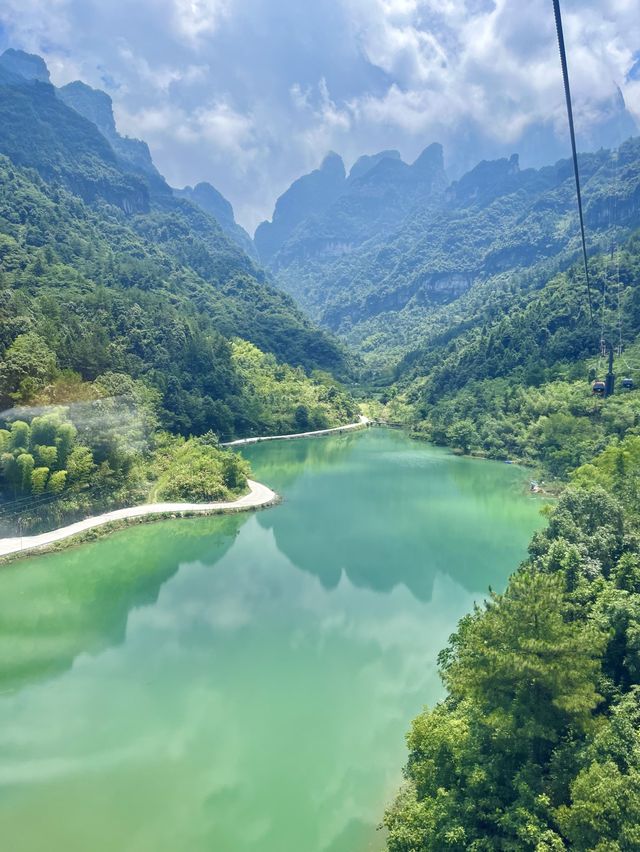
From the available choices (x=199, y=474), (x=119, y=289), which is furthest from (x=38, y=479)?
(x=119, y=289)

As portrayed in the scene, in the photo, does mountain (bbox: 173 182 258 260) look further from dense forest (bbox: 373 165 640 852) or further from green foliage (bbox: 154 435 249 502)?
dense forest (bbox: 373 165 640 852)

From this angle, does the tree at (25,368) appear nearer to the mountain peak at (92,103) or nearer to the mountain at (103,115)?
the mountain at (103,115)

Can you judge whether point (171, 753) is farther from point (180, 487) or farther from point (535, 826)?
point (180, 487)

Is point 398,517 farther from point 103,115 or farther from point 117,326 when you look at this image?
point 103,115

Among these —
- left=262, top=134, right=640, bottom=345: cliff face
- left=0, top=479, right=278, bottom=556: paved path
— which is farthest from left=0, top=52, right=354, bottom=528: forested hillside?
left=262, top=134, right=640, bottom=345: cliff face

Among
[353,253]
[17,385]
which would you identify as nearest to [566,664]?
[17,385]

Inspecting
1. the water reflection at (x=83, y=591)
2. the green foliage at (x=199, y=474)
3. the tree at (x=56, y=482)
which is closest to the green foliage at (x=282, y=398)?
the green foliage at (x=199, y=474)
